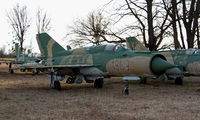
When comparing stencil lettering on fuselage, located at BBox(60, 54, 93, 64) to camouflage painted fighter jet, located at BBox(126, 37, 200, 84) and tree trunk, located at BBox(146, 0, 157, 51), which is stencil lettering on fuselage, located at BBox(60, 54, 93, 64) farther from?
tree trunk, located at BBox(146, 0, 157, 51)

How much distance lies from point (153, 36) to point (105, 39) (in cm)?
362

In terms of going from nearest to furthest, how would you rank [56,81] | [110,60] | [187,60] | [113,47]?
[110,60] < [113,47] < [56,81] < [187,60]

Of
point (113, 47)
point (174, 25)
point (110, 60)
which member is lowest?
point (110, 60)

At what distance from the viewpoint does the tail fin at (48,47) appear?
15.9 meters

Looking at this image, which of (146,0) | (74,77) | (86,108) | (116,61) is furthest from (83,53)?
(146,0)

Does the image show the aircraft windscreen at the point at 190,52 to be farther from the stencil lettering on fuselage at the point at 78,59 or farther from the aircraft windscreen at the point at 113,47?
the stencil lettering on fuselage at the point at 78,59

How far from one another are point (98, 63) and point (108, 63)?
656 mm

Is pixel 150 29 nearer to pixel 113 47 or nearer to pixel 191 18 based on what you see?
pixel 191 18

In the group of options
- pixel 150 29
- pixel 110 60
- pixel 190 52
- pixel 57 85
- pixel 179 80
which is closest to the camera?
pixel 110 60

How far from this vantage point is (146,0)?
22.2 metres

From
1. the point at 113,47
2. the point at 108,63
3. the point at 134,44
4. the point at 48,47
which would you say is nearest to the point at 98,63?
the point at 108,63

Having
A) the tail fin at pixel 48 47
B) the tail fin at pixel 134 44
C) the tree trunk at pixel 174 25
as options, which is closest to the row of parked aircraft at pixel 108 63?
the tail fin at pixel 48 47

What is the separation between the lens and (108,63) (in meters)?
A: 12.7

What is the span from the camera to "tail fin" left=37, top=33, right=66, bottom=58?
15.9m
